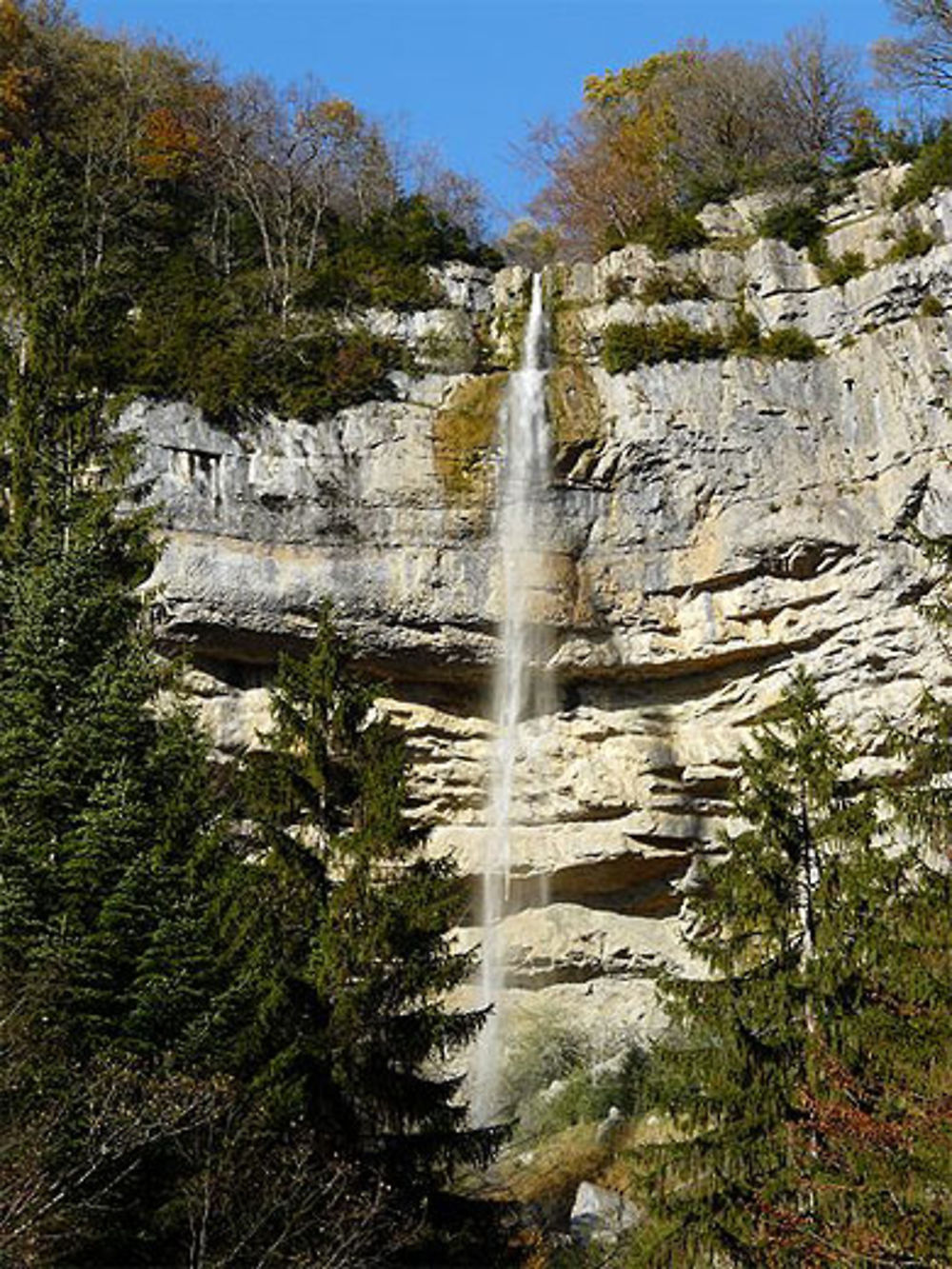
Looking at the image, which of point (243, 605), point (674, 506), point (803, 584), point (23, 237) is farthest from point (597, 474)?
point (23, 237)

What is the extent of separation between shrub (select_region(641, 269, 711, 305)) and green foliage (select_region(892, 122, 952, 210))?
3.50 m

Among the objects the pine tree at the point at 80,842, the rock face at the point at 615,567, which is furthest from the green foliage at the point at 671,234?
the pine tree at the point at 80,842

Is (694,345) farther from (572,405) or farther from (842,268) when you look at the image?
(842,268)

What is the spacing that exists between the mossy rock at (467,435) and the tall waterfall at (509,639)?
25 centimetres

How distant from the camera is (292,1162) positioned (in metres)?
11.6

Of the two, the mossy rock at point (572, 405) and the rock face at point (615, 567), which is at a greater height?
the mossy rock at point (572, 405)

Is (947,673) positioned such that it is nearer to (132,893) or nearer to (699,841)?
(699,841)

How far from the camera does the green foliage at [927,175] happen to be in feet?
83.7

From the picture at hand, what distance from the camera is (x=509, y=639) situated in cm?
2462

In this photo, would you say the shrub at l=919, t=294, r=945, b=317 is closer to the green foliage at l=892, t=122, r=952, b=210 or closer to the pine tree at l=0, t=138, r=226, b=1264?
the green foliage at l=892, t=122, r=952, b=210

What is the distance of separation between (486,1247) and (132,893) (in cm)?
431

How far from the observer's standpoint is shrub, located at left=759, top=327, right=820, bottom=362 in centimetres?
2517

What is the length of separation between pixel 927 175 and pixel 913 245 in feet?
5.21

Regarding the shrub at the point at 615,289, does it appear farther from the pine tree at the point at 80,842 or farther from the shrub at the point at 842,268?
the pine tree at the point at 80,842
